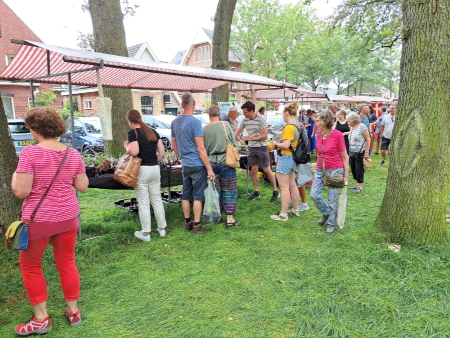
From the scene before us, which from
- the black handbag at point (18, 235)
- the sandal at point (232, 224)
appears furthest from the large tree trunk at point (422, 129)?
the black handbag at point (18, 235)

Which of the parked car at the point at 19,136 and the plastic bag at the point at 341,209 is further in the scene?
the parked car at the point at 19,136

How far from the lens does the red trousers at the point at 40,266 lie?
2.40 meters

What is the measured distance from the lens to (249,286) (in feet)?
10.4

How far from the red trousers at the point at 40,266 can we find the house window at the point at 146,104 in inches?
1056

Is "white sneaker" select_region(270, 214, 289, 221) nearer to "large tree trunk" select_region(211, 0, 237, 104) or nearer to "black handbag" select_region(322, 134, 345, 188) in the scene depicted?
"black handbag" select_region(322, 134, 345, 188)

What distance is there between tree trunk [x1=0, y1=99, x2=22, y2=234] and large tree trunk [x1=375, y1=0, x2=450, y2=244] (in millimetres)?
4433

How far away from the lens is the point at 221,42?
9.73m

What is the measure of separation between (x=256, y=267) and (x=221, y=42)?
7.88 m

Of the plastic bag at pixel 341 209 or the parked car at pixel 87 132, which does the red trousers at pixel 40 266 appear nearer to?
the plastic bag at pixel 341 209

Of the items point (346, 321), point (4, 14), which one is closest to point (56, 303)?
point (346, 321)

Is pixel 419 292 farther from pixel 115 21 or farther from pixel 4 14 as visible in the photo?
pixel 4 14

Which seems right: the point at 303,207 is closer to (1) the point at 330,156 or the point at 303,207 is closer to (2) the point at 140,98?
(1) the point at 330,156

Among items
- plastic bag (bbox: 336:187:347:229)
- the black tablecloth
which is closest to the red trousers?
the black tablecloth

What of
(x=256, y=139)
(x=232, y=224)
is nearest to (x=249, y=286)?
(x=232, y=224)
